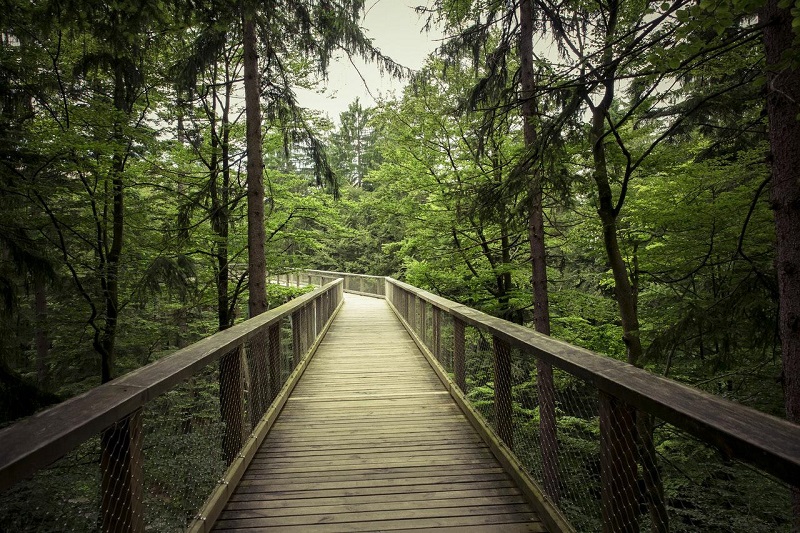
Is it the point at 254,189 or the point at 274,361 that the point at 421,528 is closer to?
the point at 274,361

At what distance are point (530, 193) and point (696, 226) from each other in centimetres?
288

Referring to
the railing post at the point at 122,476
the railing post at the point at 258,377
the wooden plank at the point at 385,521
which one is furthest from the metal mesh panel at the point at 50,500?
the railing post at the point at 122,476

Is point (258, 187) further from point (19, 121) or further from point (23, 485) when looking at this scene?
point (23, 485)

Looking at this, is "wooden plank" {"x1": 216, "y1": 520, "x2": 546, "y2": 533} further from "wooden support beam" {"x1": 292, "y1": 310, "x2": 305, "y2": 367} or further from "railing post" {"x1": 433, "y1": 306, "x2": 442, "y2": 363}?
"railing post" {"x1": 433, "y1": 306, "x2": 442, "y2": 363}

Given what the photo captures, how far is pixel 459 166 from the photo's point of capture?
12.2m

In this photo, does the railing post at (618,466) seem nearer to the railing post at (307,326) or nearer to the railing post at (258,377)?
the railing post at (258,377)

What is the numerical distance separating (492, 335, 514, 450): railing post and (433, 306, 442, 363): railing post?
2808 millimetres

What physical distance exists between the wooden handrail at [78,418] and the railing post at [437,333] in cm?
434

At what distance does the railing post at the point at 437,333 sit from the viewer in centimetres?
651

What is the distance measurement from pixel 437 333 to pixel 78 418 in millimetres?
5519

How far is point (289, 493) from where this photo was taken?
9.70 ft

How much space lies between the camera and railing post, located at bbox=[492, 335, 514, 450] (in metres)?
3.44

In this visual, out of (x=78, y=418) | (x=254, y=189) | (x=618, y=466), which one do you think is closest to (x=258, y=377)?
(x=78, y=418)

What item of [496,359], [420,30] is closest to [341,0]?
[420,30]
